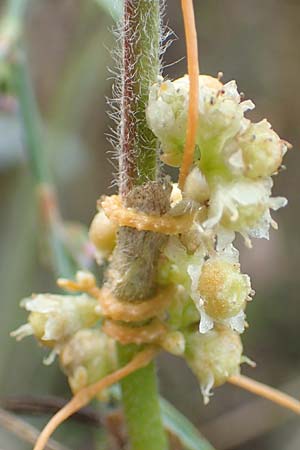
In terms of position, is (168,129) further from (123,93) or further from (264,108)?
(264,108)

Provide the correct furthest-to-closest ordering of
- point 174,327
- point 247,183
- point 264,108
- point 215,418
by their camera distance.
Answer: point 264,108 → point 215,418 → point 174,327 → point 247,183

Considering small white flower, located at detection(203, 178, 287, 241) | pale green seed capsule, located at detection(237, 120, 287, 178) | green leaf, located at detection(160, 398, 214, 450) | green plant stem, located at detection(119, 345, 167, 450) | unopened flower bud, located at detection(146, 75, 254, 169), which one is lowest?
green leaf, located at detection(160, 398, 214, 450)

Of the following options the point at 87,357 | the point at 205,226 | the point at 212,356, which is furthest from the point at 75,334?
the point at 205,226

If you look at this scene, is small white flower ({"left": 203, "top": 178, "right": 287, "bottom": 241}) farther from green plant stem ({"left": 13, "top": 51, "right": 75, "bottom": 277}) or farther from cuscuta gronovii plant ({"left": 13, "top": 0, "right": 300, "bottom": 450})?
green plant stem ({"left": 13, "top": 51, "right": 75, "bottom": 277})

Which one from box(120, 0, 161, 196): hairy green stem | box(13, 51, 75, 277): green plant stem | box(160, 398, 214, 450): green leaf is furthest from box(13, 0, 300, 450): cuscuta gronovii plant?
box(13, 51, 75, 277): green plant stem

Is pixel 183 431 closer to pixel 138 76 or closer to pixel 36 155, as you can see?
pixel 138 76

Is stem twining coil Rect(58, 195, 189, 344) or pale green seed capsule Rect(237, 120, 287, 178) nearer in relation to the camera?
pale green seed capsule Rect(237, 120, 287, 178)

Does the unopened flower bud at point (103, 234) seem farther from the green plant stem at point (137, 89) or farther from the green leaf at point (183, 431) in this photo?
the green leaf at point (183, 431)

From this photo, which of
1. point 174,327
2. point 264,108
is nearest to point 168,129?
point 174,327

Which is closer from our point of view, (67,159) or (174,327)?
(174,327)
